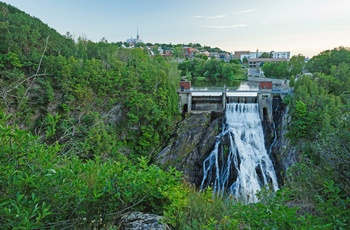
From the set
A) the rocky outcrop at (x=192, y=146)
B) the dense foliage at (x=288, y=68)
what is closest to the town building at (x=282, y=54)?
the dense foliage at (x=288, y=68)

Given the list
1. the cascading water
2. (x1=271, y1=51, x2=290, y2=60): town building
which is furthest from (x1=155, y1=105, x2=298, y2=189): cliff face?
(x1=271, y1=51, x2=290, y2=60): town building

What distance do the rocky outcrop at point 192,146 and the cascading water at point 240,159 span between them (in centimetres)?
40

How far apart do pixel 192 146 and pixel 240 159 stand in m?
2.84

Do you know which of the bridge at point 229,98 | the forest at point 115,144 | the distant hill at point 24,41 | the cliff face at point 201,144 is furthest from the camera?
the bridge at point 229,98

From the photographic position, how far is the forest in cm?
161

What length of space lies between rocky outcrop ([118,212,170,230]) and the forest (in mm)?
79

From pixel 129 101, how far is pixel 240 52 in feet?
242

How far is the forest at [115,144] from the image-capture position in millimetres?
1612

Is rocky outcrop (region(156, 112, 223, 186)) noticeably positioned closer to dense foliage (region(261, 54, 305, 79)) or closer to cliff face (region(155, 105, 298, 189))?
cliff face (region(155, 105, 298, 189))

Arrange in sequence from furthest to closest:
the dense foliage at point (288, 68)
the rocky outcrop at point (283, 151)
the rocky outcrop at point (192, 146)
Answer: the dense foliage at point (288, 68)
the rocky outcrop at point (192, 146)
the rocky outcrop at point (283, 151)

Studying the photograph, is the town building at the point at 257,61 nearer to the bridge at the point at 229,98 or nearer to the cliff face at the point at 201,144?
the bridge at the point at 229,98

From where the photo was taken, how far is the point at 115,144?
1241 cm

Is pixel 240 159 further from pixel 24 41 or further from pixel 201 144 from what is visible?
pixel 24 41

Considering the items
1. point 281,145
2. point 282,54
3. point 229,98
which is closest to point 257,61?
point 282,54
